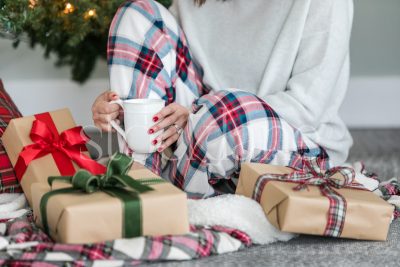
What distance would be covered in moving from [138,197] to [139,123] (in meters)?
0.28

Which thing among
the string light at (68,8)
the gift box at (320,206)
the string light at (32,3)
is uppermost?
the string light at (32,3)

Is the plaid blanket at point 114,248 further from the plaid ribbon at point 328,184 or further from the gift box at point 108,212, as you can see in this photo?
the plaid ribbon at point 328,184

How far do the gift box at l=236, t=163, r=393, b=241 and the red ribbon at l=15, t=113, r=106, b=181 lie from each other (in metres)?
0.38

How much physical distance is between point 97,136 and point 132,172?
0.82 metres

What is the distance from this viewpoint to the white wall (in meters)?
2.45

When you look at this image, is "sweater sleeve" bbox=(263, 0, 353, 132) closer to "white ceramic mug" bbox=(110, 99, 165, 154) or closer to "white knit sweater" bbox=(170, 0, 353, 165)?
"white knit sweater" bbox=(170, 0, 353, 165)

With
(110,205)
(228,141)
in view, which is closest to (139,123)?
(228,141)

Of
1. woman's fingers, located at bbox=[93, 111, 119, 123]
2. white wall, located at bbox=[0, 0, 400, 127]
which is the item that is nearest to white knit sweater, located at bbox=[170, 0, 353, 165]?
woman's fingers, located at bbox=[93, 111, 119, 123]

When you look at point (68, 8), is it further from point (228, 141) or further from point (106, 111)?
point (228, 141)

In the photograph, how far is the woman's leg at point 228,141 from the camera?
1307 millimetres

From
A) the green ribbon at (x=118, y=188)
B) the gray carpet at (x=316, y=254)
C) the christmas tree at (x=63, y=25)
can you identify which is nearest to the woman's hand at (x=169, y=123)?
the green ribbon at (x=118, y=188)

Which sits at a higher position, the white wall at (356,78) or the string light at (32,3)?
the string light at (32,3)

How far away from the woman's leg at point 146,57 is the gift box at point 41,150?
115 millimetres

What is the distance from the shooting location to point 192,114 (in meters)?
1.35
